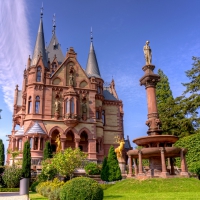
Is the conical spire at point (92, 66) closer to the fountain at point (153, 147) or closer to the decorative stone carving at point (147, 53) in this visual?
the decorative stone carving at point (147, 53)

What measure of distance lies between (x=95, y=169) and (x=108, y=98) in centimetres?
2372

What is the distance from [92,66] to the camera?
180ft

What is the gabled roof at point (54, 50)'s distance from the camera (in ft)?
182

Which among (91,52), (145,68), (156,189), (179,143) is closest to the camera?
(156,189)

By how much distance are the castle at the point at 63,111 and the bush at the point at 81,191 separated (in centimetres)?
2883

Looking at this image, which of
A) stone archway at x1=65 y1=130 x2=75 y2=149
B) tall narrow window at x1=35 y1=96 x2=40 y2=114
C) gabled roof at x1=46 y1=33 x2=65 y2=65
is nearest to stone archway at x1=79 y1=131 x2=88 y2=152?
stone archway at x1=65 y1=130 x2=75 y2=149

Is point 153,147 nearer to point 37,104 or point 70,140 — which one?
point 70,140

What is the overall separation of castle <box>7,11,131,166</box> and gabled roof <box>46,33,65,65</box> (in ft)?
7.73

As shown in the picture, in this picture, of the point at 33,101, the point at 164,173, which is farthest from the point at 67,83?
the point at 164,173

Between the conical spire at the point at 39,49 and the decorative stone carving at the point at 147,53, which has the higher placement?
the conical spire at the point at 39,49

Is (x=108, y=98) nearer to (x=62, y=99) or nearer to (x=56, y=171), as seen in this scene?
(x=62, y=99)

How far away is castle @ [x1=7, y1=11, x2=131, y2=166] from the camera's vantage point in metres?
43.5

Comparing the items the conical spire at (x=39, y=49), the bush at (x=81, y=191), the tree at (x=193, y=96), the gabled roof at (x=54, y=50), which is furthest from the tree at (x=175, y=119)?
the bush at (x=81, y=191)

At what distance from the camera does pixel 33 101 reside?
44.4m
